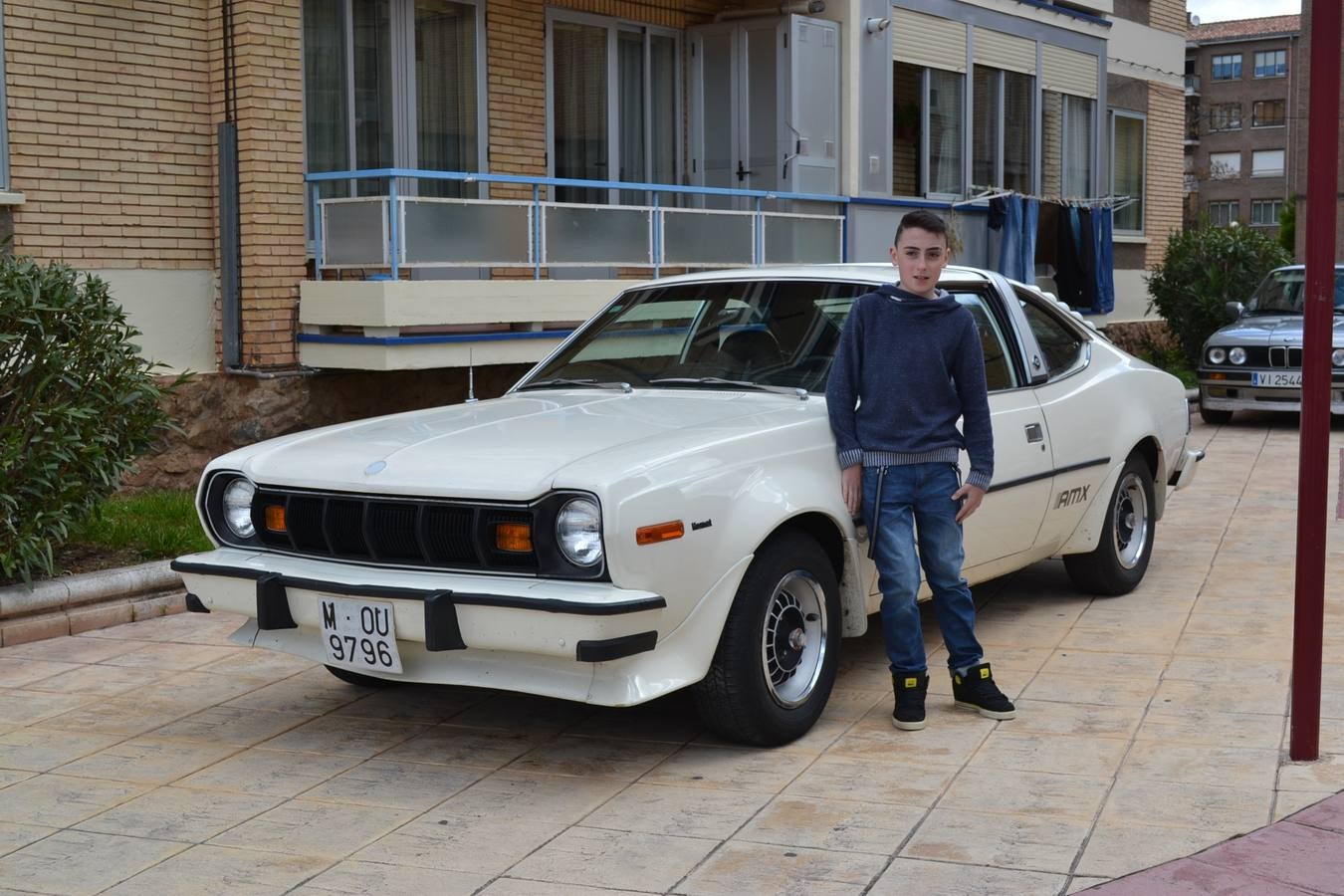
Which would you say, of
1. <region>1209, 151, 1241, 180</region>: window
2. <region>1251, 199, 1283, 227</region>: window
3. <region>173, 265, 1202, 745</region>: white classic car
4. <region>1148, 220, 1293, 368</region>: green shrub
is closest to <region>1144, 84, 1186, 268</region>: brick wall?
<region>1148, 220, 1293, 368</region>: green shrub

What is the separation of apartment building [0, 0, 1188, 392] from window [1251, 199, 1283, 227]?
78.1 metres

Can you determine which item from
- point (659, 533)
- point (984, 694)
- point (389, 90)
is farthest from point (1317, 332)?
point (389, 90)

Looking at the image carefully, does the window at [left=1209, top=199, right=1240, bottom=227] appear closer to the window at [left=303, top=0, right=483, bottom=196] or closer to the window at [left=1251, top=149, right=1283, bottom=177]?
the window at [left=1251, top=149, right=1283, bottom=177]

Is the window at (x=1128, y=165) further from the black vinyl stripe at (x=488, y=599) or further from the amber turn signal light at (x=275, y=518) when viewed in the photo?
the black vinyl stripe at (x=488, y=599)

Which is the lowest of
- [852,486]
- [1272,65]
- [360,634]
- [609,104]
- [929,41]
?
[360,634]

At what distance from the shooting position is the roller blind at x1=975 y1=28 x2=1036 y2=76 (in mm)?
18141

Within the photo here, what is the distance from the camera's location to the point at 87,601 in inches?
287

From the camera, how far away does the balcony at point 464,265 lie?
35.1 feet

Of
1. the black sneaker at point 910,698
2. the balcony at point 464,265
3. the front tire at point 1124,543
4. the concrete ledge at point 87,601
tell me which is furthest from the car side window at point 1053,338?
the balcony at point 464,265

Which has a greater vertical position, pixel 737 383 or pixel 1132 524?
pixel 737 383

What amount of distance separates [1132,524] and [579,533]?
3852mm

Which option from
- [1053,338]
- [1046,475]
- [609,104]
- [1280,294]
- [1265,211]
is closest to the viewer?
[1046,475]

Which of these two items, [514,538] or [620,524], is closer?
[620,524]

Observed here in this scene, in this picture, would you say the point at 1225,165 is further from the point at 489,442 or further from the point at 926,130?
the point at 489,442
